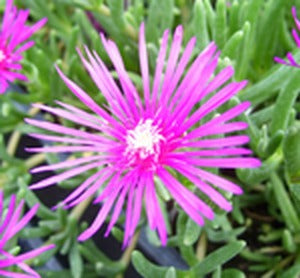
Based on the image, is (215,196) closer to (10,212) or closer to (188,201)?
(188,201)

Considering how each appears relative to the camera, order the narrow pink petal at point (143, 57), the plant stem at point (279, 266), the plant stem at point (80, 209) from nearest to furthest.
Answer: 1. the narrow pink petal at point (143, 57)
2. the plant stem at point (279, 266)
3. the plant stem at point (80, 209)

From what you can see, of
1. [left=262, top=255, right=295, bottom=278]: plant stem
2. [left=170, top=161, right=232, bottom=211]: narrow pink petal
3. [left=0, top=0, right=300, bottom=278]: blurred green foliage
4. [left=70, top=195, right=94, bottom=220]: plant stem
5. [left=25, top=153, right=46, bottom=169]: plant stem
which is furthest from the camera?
[left=25, top=153, right=46, bottom=169]: plant stem

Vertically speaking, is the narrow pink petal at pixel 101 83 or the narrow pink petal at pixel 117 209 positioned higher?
the narrow pink petal at pixel 101 83

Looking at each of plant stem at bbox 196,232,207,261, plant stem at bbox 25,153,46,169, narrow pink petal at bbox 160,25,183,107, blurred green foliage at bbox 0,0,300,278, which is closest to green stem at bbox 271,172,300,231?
blurred green foliage at bbox 0,0,300,278

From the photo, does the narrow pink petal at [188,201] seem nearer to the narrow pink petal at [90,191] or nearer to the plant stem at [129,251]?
the narrow pink petal at [90,191]

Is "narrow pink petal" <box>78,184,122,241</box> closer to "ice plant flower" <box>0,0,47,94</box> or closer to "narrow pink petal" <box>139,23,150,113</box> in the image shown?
"narrow pink petal" <box>139,23,150,113</box>

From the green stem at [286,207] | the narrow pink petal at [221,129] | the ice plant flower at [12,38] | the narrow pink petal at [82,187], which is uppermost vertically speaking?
the ice plant flower at [12,38]

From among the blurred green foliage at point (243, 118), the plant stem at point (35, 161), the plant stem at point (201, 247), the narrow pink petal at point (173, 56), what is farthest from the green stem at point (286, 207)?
the plant stem at point (35, 161)

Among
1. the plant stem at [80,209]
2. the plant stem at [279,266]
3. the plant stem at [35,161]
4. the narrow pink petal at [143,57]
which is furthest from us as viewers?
the plant stem at [35,161]

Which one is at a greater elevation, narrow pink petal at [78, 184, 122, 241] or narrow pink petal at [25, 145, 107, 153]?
narrow pink petal at [25, 145, 107, 153]
